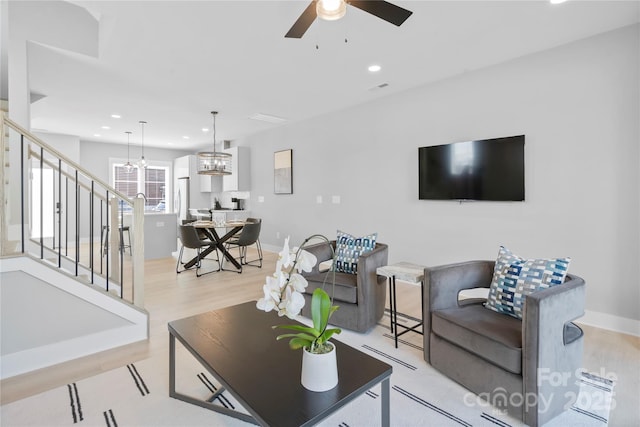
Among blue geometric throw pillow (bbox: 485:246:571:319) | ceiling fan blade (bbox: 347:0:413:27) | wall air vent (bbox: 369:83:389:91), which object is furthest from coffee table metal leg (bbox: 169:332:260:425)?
wall air vent (bbox: 369:83:389:91)

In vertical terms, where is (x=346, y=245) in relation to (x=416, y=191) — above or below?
below

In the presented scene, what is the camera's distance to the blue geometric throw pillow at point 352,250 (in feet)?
9.65

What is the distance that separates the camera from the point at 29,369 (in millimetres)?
2139

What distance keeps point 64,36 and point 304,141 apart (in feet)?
12.1

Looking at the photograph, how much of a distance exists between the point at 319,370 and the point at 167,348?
72.0 inches

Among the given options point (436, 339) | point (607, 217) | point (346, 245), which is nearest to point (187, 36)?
point (346, 245)

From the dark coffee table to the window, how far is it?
8.41m

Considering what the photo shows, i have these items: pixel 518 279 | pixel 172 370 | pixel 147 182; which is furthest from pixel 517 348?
pixel 147 182

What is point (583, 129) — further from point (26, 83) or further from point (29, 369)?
point (26, 83)

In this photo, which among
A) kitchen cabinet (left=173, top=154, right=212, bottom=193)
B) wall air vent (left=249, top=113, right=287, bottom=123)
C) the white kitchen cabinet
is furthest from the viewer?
kitchen cabinet (left=173, top=154, right=212, bottom=193)

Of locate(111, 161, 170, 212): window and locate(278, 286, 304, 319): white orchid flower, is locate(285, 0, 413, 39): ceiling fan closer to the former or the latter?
locate(278, 286, 304, 319): white orchid flower

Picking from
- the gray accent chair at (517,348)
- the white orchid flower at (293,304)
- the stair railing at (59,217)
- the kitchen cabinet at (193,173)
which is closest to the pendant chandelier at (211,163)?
the stair railing at (59,217)

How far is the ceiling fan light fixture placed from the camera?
1.77 meters

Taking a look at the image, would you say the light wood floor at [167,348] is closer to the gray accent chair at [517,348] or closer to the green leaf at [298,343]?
the gray accent chair at [517,348]
